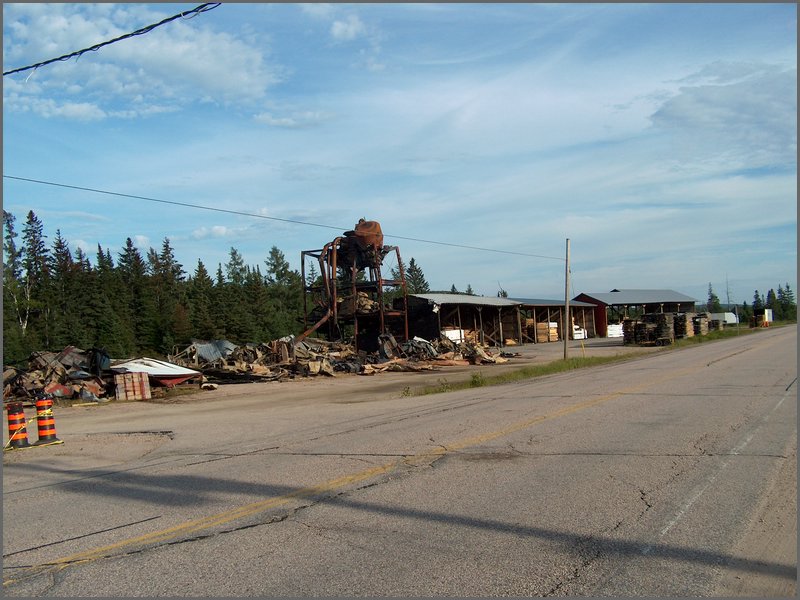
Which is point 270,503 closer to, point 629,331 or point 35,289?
point 629,331

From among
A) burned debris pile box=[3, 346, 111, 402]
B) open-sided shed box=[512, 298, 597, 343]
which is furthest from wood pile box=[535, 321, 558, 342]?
burned debris pile box=[3, 346, 111, 402]

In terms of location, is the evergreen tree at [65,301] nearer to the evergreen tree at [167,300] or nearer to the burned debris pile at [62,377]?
the evergreen tree at [167,300]

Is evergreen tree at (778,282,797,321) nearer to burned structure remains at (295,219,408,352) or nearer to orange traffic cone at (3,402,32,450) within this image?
burned structure remains at (295,219,408,352)

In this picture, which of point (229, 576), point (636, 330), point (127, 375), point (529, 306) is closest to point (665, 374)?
point (127, 375)

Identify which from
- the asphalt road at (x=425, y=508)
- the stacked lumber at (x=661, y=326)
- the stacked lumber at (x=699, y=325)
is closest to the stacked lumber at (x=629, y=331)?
the stacked lumber at (x=661, y=326)

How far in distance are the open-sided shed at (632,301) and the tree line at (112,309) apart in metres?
33.0

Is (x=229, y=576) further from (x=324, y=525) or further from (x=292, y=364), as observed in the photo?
(x=292, y=364)

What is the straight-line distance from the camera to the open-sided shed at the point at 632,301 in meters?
75.4

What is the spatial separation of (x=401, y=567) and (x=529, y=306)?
55125 mm

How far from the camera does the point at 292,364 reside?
31281mm

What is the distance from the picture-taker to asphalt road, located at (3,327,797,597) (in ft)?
→ 16.3

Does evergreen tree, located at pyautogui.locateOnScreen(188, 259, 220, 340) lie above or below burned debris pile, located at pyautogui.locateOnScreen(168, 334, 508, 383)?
above

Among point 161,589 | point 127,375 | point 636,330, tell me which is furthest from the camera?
point 636,330

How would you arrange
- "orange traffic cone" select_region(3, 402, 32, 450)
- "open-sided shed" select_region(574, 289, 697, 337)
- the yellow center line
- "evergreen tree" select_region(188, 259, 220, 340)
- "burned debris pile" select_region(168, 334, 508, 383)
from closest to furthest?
the yellow center line
"orange traffic cone" select_region(3, 402, 32, 450)
"burned debris pile" select_region(168, 334, 508, 383)
"evergreen tree" select_region(188, 259, 220, 340)
"open-sided shed" select_region(574, 289, 697, 337)
